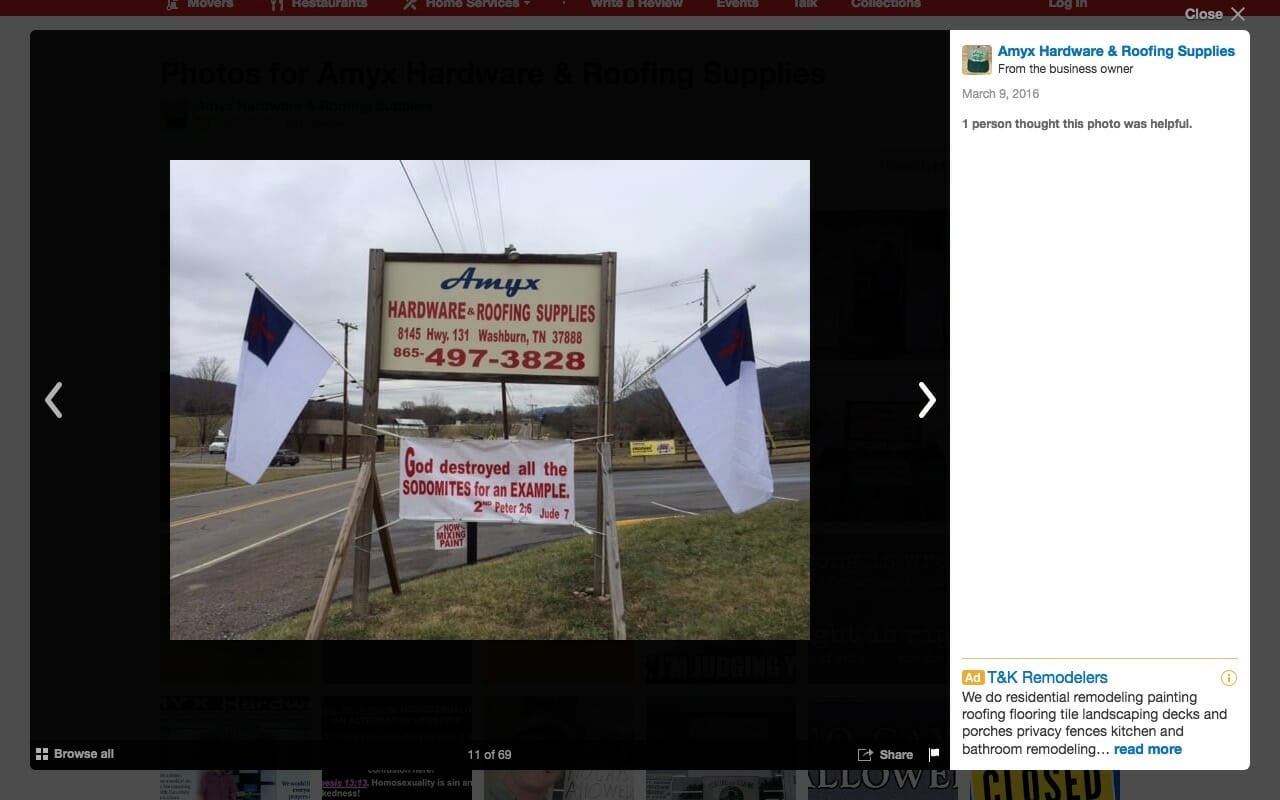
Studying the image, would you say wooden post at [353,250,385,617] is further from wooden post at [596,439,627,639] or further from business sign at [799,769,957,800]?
business sign at [799,769,957,800]

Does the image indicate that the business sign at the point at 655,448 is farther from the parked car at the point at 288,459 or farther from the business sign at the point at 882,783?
the parked car at the point at 288,459

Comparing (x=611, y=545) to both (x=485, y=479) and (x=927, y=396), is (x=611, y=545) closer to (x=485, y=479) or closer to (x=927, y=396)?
(x=485, y=479)

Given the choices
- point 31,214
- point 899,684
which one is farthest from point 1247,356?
point 31,214

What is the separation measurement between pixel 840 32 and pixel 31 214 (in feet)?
13.4

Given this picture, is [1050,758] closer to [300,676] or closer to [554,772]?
[554,772]

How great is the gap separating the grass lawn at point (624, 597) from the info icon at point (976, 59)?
3.34 m

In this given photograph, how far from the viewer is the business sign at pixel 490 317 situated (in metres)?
3.69

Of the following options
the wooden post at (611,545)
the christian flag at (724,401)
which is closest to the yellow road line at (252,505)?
the wooden post at (611,545)

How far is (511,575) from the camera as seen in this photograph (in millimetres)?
4691

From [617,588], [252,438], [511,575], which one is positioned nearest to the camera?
[252,438]

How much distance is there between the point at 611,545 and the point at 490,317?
1.79 meters

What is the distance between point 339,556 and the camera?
139 inches

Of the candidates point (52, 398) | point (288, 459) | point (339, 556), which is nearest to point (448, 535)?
point (339, 556)

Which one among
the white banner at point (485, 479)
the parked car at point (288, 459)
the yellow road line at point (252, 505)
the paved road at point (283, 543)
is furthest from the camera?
the parked car at point (288, 459)
